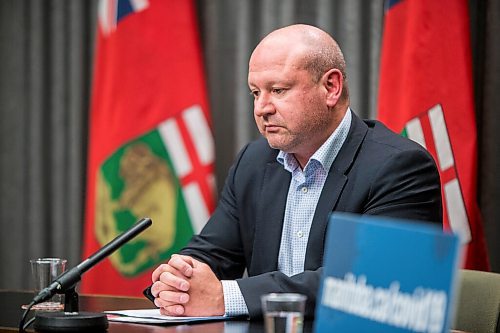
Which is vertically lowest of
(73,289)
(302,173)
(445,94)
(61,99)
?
(73,289)

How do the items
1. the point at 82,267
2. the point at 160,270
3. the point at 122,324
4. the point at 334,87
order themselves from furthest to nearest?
the point at 334,87 < the point at 160,270 < the point at 122,324 < the point at 82,267

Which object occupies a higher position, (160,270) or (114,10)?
(114,10)

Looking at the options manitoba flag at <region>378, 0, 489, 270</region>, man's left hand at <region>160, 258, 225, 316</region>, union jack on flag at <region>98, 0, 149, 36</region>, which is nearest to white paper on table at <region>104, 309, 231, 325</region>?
man's left hand at <region>160, 258, 225, 316</region>

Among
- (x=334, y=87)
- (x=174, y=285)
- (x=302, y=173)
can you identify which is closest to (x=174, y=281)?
(x=174, y=285)

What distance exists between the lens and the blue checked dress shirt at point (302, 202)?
8.27 feet

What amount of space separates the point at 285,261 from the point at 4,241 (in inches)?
91.2

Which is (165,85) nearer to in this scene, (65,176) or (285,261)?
(65,176)

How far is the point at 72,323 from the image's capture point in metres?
1.87

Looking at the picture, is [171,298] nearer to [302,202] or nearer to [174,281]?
[174,281]

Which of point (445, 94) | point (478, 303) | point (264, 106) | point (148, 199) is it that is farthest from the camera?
point (148, 199)

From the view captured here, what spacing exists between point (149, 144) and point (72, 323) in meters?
1.84

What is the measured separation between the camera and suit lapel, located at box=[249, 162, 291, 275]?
2.55 meters

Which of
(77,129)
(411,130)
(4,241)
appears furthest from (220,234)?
(4,241)

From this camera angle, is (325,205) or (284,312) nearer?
(284,312)
